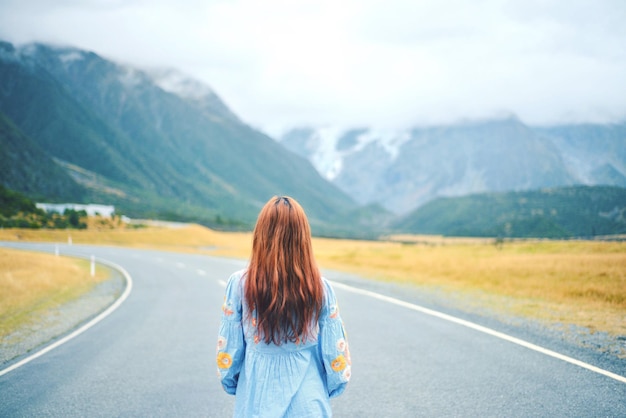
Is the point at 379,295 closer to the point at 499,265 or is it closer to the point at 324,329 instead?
the point at 499,265

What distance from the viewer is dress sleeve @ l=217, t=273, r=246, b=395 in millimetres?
3164

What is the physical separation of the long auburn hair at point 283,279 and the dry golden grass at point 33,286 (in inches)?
367

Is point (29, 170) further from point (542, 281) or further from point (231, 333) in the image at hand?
point (231, 333)

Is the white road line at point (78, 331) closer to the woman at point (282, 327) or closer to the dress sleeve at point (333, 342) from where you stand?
the woman at point (282, 327)

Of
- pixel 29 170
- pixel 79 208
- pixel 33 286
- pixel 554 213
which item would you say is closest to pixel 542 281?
pixel 33 286

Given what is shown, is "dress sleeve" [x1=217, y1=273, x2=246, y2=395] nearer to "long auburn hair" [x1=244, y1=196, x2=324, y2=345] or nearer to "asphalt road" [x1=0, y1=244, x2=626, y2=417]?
"long auburn hair" [x1=244, y1=196, x2=324, y2=345]

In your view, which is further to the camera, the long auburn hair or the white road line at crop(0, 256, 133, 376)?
the white road line at crop(0, 256, 133, 376)

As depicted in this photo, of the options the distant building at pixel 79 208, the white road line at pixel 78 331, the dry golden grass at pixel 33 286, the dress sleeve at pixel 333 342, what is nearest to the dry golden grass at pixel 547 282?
the dress sleeve at pixel 333 342

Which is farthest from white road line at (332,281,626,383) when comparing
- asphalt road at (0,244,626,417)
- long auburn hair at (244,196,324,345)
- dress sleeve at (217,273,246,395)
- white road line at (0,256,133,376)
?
white road line at (0,256,133,376)

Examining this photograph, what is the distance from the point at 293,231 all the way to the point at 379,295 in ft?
40.4

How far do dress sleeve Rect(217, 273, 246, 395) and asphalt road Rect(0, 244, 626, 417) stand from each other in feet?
8.29

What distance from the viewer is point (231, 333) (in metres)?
3.18

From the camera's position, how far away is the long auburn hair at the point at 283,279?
3010 mm

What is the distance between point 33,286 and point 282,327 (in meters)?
17.4
